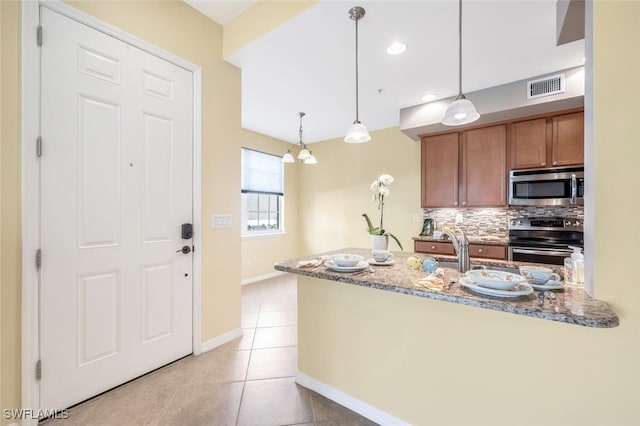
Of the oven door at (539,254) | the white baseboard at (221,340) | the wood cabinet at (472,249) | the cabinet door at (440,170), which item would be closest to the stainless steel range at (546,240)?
the oven door at (539,254)

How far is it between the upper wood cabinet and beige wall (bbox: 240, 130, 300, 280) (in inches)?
138

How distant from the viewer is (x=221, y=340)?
2.38 metres

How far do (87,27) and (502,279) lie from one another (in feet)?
9.23

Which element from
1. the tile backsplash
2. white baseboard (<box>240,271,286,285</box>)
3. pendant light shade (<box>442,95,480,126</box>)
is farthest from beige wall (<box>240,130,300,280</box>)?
pendant light shade (<box>442,95,480,126</box>)

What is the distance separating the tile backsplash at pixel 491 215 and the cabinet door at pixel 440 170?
0.35m

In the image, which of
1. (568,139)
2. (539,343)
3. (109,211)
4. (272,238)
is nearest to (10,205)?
(109,211)

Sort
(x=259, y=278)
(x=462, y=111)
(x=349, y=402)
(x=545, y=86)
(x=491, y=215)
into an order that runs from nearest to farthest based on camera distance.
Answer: (x=462, y=111) < (x=349, y=402) < (x=545, y=86) < (x=491, y=215) < (x=259, y=278)

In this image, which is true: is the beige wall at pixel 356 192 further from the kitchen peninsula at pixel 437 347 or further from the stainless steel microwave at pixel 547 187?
the kitchen peninsula at pixel 437 347

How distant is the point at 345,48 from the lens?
7.38ft

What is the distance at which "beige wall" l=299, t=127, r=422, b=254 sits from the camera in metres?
4.22

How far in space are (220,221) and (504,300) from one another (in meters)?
2.18

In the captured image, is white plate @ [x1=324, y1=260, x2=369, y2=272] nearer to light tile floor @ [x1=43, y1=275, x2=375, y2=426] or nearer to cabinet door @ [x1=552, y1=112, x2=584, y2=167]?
light tile floor @ [x1=43, y1=275, x2=375, y2=426]

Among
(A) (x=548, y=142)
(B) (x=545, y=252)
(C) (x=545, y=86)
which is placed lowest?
(B) (x=545, y=252)

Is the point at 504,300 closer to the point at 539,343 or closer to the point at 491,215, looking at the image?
the point at 539,343
